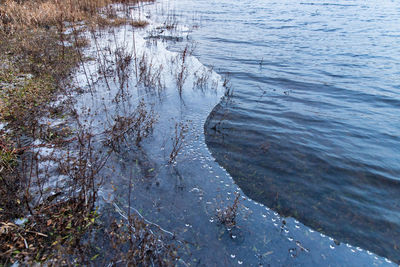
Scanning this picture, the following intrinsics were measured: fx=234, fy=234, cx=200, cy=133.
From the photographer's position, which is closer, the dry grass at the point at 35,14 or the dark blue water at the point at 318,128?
the dark blue water at the point at 318,128

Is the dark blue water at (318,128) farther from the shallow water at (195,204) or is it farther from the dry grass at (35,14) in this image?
the dry grass at (35,14)

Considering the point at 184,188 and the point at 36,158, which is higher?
the point at 36,158

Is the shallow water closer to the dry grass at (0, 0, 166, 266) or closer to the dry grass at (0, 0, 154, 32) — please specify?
the dry grass at (0, 0, 166, 266)

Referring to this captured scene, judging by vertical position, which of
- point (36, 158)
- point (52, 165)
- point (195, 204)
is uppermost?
point (36, 158)

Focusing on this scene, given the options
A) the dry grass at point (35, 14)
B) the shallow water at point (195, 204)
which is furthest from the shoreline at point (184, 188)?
the dry grass at point (35, 14)

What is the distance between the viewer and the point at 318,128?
623 cm

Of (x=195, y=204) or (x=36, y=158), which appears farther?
(x=195, y=204)

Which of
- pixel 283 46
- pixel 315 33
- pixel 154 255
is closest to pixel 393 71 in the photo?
pixel 283 46

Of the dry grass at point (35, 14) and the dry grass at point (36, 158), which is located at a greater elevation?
the dry grass at point (35, 14)

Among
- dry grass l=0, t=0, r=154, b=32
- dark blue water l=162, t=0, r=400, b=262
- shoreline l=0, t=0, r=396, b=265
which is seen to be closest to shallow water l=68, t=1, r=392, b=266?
shoreline l=0, t=0, r=396, b=265

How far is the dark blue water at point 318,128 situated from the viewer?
3963mm

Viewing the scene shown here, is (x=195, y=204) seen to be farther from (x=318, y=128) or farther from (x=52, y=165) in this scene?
(x=318, y=128)

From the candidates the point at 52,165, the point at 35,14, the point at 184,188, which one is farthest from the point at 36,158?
the point at 35,14

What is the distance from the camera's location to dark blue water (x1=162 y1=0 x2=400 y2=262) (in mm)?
3963
